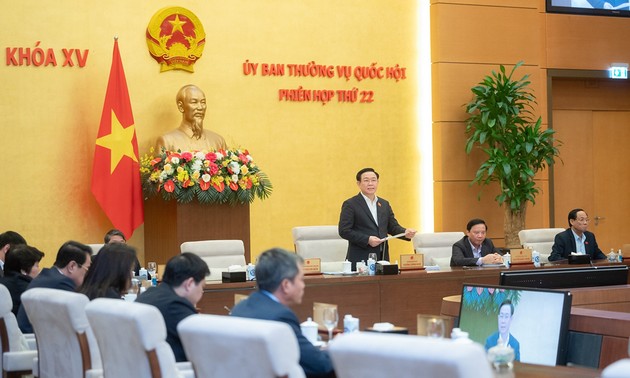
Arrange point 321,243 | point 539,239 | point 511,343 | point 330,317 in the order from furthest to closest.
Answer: point 539,239, point 321,243, point 330,317, point 511,343

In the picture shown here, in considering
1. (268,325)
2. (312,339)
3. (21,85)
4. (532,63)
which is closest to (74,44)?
(21,85)

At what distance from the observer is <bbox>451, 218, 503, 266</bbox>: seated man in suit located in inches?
306

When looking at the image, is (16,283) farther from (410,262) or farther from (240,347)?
(240,347)

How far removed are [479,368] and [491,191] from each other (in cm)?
932

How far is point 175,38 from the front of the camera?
9.85 meters

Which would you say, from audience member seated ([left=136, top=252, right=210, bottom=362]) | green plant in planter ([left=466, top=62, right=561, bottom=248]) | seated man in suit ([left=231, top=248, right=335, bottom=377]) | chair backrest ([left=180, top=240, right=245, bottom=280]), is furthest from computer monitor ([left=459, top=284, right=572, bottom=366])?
green plant in planter ([left=466, top=62, right=561, bottom=248])

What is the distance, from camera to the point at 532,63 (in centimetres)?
1148

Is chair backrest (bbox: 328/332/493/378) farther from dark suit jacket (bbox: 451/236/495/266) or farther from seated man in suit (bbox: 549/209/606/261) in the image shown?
seated man in suit (bbox: 549/209/606/261)

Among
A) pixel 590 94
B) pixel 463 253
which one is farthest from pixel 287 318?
pixel 590 94

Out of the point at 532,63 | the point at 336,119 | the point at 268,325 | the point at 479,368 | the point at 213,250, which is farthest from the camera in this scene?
the point at 532,63

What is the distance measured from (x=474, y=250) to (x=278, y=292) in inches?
184

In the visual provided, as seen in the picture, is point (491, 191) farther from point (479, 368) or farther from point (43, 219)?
point (479, 368)

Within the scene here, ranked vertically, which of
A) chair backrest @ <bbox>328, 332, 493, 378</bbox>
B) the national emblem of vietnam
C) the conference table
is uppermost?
the national emblem of vietnam

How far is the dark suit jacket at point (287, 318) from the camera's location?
3.38m
